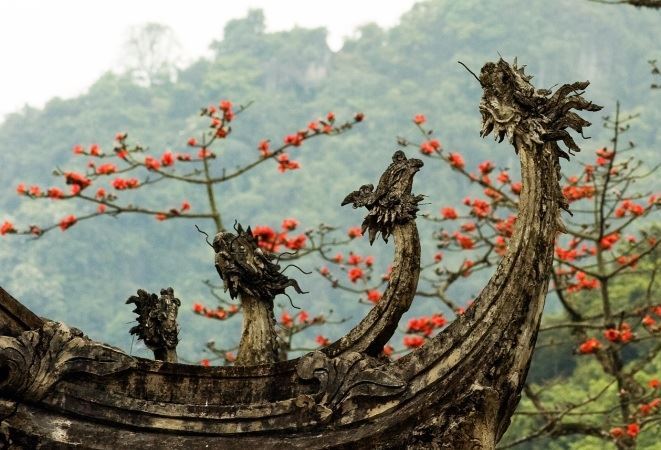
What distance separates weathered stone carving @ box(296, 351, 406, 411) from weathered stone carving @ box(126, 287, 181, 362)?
0.82 m

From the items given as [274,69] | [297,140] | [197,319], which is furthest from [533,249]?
[274,69]

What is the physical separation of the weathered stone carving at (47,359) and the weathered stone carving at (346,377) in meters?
0.62

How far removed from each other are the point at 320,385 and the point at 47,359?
3.01 feet

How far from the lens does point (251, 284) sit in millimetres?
5270

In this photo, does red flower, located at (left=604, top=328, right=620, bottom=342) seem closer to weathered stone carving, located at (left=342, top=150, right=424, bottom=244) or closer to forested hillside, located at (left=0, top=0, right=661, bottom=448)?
weathered stone carving, located at (left=342, top=150, right=424, bottom=244)

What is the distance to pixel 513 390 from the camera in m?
4.51

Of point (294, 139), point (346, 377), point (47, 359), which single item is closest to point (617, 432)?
point (294, 139)

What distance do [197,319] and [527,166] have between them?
7104 centimetres

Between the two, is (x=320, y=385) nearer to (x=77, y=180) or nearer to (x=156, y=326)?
(x=156, y=326)

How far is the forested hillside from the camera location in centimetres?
7956

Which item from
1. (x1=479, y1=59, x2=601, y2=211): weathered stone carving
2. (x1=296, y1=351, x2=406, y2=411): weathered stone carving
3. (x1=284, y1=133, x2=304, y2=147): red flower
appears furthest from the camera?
Answer: (x1=284, y1=133, x2=304, y2=147): red flower

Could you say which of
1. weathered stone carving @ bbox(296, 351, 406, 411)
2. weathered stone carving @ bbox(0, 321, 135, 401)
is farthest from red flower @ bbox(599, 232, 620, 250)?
weathered stone carving @ bbox(0, 321, 135, 401)

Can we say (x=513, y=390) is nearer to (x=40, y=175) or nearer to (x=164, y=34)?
(x=40, y=175)

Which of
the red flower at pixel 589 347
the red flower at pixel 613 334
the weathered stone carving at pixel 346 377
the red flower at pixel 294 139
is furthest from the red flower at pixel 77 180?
the weathered stone carving at pixel 346 377
